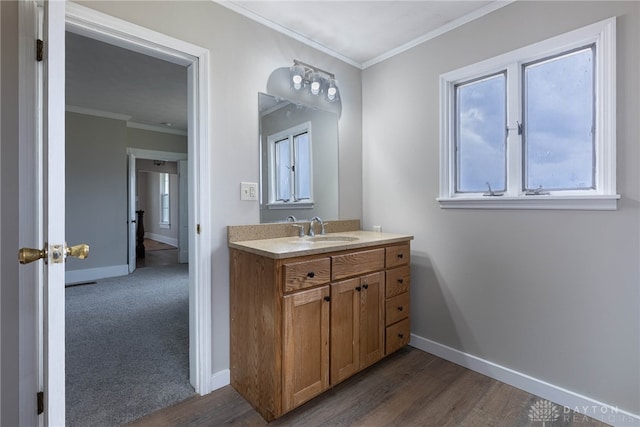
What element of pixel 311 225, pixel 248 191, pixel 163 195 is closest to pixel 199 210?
pixel 248 191

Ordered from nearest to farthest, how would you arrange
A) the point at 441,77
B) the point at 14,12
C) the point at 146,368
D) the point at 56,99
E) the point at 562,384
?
the point at 56,99 → the point at 14,12 → the point at 562,384 → the point at 146,368 → the point at 441,77

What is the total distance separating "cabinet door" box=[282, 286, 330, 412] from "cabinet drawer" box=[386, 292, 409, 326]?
1.94 feet

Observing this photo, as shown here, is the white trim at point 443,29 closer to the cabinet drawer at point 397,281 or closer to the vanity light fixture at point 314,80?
the vanity light fixture at point 314,80

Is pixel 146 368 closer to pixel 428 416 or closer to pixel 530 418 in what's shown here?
pixel 428 416

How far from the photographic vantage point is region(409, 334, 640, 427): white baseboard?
157 centimetres

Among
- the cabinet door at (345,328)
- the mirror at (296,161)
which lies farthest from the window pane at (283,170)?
the cabinet door at (345,328)

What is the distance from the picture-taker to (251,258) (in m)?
1.72

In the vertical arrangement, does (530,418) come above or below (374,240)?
below

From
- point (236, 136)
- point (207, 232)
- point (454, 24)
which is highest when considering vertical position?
point (454, 24)

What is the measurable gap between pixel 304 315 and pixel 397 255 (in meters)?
0.87

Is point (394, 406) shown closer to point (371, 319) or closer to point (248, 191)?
point (371, 319)

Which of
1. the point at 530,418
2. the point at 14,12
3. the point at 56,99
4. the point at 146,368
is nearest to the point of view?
the point at 56,99

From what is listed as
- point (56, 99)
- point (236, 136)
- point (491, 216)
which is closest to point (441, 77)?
point (491, 216)

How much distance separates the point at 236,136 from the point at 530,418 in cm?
232
